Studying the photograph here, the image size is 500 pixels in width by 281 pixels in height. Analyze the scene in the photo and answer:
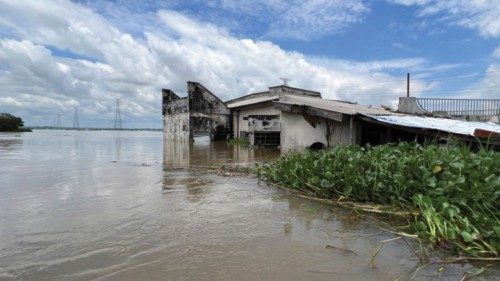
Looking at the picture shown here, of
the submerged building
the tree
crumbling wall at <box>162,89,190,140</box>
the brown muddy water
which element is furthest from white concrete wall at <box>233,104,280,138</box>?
the tree

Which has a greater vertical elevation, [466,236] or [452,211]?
[452,211]

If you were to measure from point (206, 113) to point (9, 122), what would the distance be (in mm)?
41462

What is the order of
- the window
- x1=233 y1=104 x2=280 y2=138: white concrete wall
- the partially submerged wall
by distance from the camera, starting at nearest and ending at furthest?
1. the window
2. x1=233 y1=104 x2=280 y2=138: white concrete wall
3. the partially submerged wall

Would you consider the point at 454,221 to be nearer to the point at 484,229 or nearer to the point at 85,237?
the point at 484,229

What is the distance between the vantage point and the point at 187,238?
12.6 ft

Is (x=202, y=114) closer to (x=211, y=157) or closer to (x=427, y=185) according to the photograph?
(x=211, y=157)

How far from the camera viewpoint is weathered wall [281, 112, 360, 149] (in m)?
13.5

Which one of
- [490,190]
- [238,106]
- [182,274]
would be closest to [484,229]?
[490,190]

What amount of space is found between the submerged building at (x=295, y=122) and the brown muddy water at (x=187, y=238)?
291cm

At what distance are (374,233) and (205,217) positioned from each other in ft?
6.57

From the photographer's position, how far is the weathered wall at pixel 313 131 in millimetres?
13516

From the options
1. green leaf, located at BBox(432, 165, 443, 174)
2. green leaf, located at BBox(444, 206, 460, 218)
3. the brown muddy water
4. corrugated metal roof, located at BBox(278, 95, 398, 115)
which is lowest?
the brown muddy water

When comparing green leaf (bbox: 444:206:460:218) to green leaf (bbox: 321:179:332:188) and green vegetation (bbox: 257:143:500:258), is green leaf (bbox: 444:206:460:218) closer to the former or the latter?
green vegetation (bbox: 257:143:500:258)

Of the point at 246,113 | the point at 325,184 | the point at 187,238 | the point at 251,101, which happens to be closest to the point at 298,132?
the point at 325,184
